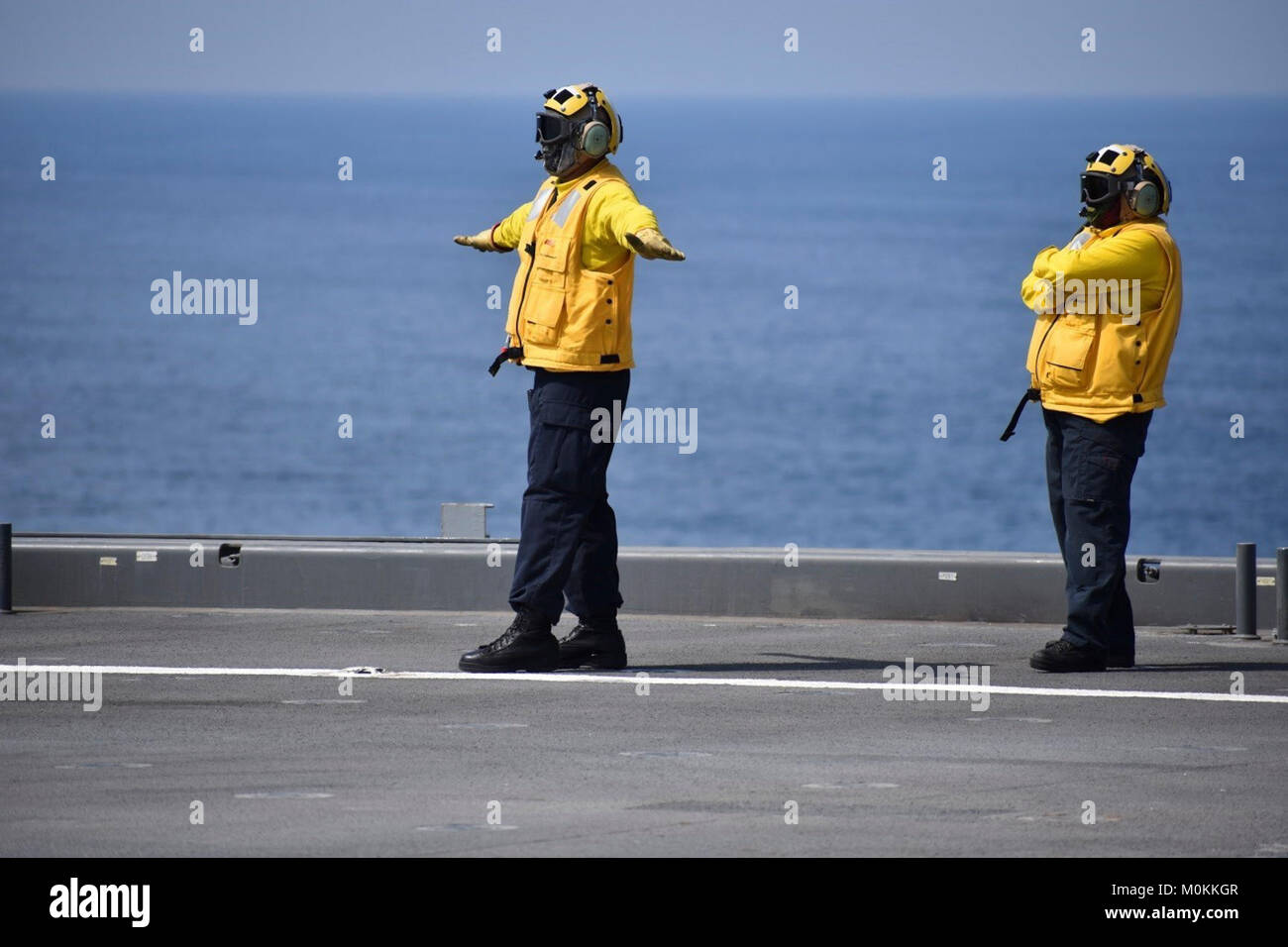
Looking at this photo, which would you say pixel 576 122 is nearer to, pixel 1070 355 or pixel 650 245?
pixel 650 245

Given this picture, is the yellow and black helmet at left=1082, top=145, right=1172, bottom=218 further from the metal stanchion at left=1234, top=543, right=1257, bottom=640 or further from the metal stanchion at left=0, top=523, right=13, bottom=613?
the metal stanchion at left=0, top=523, right=13, bottom=613

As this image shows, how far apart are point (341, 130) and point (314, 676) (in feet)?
600

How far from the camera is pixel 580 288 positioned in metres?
11.5

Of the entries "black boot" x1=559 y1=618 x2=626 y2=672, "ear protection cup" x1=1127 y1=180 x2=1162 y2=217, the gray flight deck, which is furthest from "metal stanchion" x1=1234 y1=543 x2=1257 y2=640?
"black boot" x1=559 y1=618 x2=626 y2=672

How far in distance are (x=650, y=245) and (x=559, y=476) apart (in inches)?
44.5

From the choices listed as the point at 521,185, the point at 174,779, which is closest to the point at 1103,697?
the point at 174,779

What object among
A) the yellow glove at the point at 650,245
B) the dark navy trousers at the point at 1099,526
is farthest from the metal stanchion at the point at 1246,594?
the yellow glove at the point at 650,245

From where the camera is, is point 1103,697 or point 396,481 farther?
point 396,481

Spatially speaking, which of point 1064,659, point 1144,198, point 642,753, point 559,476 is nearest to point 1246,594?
point 1064,659

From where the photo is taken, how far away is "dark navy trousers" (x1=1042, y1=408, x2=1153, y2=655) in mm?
11742

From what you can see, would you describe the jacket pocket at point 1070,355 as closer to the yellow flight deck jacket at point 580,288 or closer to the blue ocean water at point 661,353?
the yellow flight deck jacket at point 580,288

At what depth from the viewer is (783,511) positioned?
61.2 m

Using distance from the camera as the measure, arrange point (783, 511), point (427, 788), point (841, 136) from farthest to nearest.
A: point (841, 136) < point (783, 511) < point (427, 788)

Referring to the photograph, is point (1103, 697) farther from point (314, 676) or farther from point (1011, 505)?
point (1011, 505)
